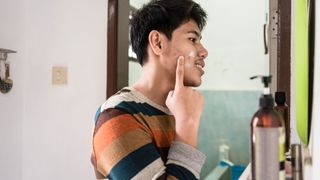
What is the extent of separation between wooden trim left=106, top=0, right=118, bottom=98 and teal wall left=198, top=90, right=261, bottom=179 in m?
1.70

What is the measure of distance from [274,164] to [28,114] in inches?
63.5

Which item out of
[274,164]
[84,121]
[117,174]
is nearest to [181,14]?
[117,174]

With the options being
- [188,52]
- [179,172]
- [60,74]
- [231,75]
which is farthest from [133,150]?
[231,75]

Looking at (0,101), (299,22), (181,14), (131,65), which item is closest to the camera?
(299,22)

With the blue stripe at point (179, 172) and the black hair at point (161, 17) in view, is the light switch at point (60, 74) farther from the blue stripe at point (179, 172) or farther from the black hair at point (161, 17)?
the blue stripe at point (179, 172)

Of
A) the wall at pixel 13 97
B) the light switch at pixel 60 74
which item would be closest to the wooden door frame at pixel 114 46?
the light switch at pixel 60 74

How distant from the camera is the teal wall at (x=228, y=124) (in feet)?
10.2

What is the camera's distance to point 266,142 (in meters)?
0.48

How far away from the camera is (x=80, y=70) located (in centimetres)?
176

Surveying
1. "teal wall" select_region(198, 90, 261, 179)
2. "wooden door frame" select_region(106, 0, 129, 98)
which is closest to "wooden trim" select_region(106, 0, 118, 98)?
"wooden door frame" select_region(106, 0, 129, 98)

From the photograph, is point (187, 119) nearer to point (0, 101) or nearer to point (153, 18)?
point (153, 18)

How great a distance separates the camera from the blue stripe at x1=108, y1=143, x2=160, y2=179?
76cm

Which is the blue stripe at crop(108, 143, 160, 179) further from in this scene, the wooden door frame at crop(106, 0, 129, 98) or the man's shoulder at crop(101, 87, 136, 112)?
the wooden door frame at crop(106, 0, 129, 98)

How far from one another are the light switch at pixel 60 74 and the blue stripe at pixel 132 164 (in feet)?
3.63
